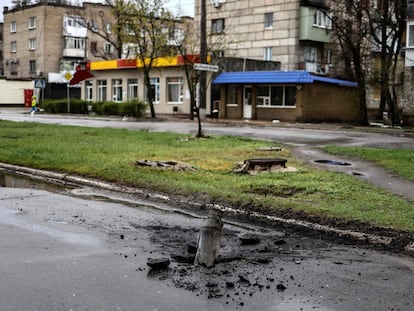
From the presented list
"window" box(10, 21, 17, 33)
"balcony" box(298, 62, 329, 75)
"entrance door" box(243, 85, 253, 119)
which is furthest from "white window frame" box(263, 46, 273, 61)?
"window" box(10, 21, 17, 33)

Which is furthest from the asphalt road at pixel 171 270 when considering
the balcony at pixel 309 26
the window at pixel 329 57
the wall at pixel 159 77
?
the window at pixel 329 57

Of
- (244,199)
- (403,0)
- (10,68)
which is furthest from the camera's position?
(10,68)

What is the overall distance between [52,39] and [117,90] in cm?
2369

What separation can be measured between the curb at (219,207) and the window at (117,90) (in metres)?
40.0

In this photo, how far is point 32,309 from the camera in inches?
174

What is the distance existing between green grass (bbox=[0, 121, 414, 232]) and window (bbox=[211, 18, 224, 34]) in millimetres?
36287

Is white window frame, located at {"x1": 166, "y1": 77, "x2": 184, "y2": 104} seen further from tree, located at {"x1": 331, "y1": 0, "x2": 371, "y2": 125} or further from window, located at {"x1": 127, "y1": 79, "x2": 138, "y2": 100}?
tree, located at {"x1": 331, "y1": 0, "x2": 371, "y2": 125}

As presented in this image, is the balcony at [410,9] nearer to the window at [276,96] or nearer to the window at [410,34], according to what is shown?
the window at [410,34]

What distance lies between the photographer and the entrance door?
42.5 m

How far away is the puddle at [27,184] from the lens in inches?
412

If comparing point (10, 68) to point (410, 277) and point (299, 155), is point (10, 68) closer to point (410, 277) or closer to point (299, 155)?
point (299, 155)

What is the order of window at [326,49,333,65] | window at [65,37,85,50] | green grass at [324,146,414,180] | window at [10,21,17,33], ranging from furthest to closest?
1. window at [10,21,17,33]
2. window at [65,37,85,50]
3. window at [326,49,333,65]
4. green grass at [324,146,414,180]

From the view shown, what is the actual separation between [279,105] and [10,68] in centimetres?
4971

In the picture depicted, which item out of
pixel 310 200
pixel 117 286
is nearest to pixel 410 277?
pixel 117 286
